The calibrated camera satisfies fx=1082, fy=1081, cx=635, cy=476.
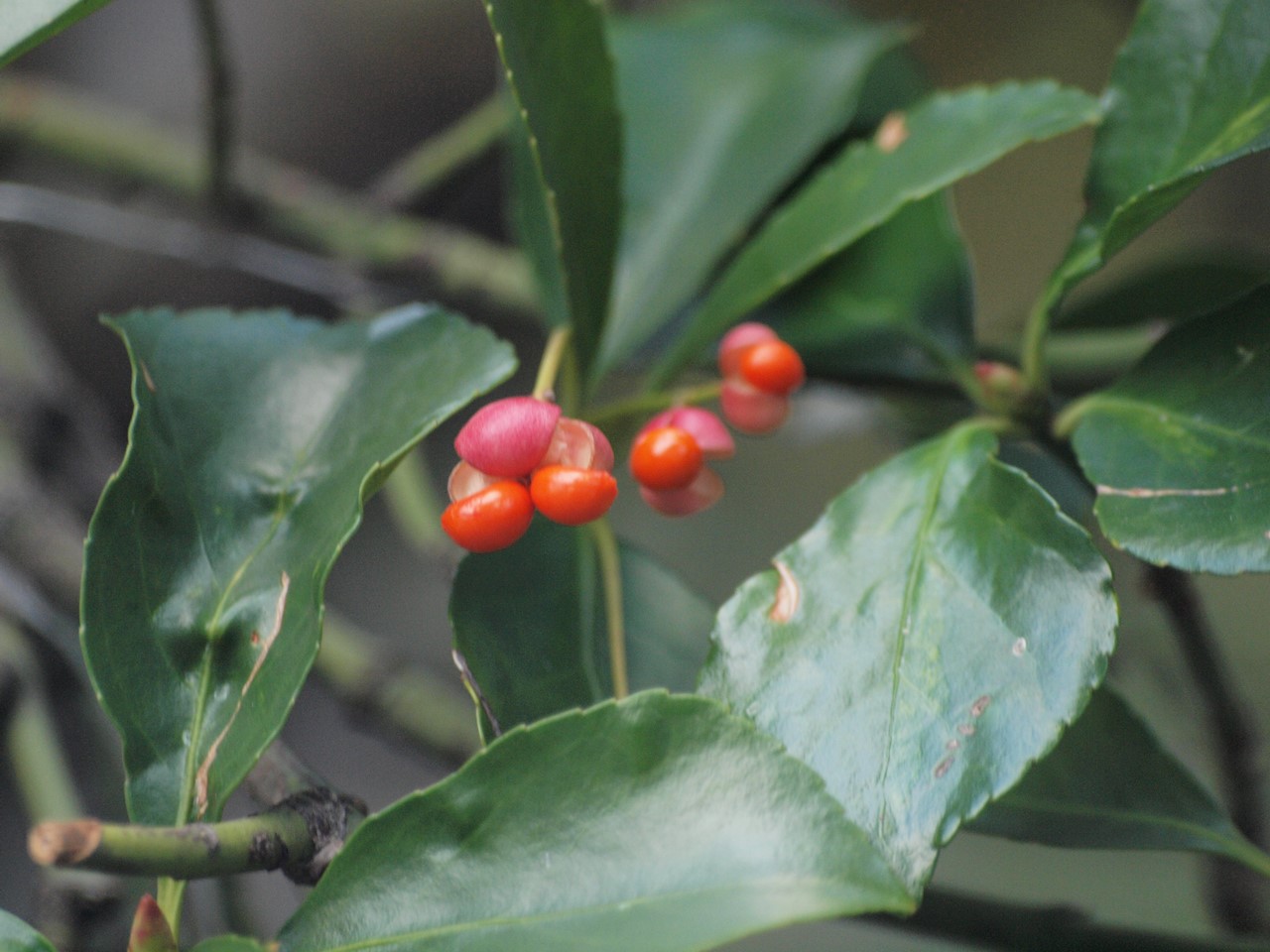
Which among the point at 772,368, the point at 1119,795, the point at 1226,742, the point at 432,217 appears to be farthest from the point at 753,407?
the point at 432,217

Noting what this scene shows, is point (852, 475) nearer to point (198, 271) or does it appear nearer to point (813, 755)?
point (198, 271)

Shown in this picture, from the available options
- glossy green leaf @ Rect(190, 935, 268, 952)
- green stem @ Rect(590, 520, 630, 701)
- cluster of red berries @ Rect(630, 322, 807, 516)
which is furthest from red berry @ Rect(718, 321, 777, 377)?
glossy green leaf @ Rect(190, 935, 268, 952)

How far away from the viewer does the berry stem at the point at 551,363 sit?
0.44 m

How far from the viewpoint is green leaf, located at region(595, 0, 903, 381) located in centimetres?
66

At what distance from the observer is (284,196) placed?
0.99 m

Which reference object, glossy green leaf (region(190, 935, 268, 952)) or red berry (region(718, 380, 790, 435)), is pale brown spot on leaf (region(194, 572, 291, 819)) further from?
red berry (region(718, 380, 790, 435))

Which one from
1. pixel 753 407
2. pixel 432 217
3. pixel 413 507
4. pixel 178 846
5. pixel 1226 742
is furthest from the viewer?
pixel 432 217

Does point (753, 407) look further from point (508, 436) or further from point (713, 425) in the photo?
point (508, 436)

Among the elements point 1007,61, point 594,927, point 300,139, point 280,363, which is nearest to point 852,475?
point 1007,61

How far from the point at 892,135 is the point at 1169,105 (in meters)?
0.13

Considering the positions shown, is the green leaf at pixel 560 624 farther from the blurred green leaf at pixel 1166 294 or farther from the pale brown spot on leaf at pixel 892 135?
the blurred green leaf at pixel 1166 294

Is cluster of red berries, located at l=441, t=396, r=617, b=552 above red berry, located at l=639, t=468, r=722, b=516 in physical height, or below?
above

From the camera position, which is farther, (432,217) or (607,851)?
(432,217)

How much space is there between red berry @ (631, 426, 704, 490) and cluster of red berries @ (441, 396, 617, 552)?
36 mm
